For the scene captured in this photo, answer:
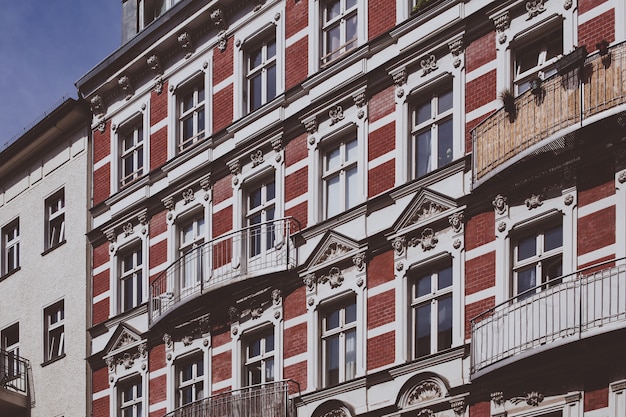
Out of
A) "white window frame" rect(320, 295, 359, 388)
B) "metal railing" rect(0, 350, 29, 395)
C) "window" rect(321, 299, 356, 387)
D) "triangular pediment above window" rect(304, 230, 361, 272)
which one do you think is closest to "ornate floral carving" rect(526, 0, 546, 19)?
"triangular pediment above window" rect(304, 230, 361, 272)

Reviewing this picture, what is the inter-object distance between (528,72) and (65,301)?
51.7 feet

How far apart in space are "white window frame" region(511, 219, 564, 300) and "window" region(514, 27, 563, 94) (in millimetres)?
2518

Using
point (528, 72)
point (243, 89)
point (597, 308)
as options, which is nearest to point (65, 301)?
point (243, 89)

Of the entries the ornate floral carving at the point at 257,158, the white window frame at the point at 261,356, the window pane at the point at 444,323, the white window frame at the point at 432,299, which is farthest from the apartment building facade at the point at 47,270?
the window pane at the point at 444,323

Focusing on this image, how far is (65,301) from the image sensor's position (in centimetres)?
3522

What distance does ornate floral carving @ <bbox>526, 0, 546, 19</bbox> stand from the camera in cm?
2389

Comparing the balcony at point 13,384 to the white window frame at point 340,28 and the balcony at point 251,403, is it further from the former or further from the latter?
the white window frame at point 340,28

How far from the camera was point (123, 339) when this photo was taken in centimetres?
3262

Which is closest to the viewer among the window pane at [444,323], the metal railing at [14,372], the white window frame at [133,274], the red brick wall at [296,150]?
the window pane at [444,323]

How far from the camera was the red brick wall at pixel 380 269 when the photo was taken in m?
25.6

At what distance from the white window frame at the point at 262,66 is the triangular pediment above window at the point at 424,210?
565 cm

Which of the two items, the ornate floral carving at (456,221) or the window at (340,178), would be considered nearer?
the ornate floral carving at (456,221)

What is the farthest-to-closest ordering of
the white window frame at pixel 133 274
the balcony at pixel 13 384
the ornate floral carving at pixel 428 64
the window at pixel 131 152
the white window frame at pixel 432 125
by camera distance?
the balcony at pixel 13 384 → the window at pixel 131 152 → the white window frame at pixel 133 274 → the ornate floral carving at pixel 428 64 → the white window frame at pixel 432 125

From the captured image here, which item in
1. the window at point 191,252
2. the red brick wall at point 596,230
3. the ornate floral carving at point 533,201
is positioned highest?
the window at point 191,252
